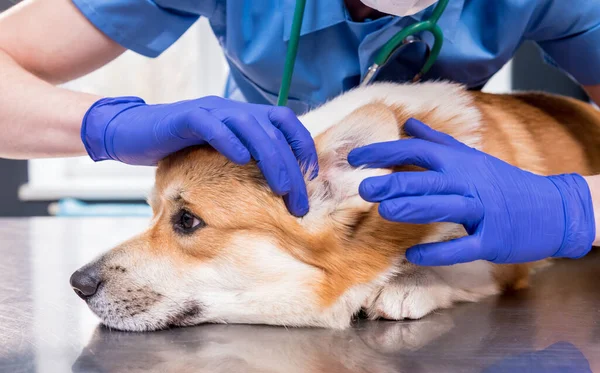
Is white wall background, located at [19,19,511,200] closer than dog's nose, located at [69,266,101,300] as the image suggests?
No

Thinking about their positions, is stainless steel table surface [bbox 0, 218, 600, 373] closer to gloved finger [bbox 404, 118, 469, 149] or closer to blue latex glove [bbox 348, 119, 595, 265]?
blue latex glove [bbox 348, 119, 595, 265]

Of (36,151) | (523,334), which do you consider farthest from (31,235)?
(523,334)

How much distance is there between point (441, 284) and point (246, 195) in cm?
44

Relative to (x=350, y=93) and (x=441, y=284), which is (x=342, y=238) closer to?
(x=441, y=284)

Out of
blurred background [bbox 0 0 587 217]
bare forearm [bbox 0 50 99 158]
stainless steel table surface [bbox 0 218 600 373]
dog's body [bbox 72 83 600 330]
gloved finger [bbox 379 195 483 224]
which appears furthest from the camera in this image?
blurred background [bbox 0 0 587 217]

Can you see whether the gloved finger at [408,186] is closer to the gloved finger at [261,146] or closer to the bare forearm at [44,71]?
the gloved finger at [261,146]

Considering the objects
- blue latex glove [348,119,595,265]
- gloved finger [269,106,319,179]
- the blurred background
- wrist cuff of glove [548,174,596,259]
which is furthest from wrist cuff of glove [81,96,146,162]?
the blurred background

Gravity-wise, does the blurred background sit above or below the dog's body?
below

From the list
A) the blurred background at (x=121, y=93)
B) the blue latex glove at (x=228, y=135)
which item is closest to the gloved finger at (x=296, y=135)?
the blue latex glove at (x=228, y=135)

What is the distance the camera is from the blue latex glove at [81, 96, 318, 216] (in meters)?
1.15

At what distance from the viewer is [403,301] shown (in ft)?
4.13

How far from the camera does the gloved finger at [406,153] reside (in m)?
1.19

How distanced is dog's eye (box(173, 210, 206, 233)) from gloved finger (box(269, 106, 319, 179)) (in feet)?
0.74

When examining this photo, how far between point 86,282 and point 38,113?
1.55ft
